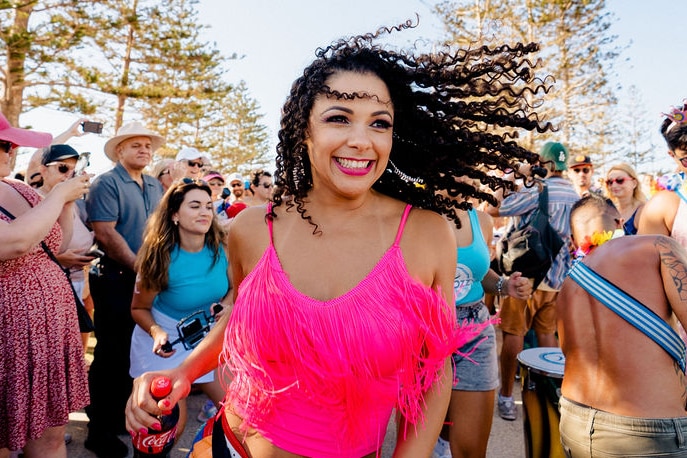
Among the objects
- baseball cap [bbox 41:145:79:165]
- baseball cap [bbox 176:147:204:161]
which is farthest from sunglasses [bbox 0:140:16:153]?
baseball cap [bbox 176:147:204:161]

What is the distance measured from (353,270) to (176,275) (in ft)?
7.37

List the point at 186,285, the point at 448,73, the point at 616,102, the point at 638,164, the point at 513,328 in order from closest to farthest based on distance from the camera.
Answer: the point at 448,73, the point at 186,285, the point at 513,328, the point at 616,102, the point at 638,164

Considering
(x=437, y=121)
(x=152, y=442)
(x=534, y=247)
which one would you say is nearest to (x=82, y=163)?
(x=152, y=442)

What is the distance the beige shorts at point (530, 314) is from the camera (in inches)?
177

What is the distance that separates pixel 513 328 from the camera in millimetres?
4484

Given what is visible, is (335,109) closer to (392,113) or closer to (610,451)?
(392,113)

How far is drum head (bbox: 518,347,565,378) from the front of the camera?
2.58 metres

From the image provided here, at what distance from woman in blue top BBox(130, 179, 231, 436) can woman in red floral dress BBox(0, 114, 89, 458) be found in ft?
2.17

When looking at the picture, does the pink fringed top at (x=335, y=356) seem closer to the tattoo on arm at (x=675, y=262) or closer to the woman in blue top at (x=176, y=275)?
the tattoo on arm at (x=675, y=262)

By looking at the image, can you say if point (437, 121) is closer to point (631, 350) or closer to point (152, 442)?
point (631, 350)

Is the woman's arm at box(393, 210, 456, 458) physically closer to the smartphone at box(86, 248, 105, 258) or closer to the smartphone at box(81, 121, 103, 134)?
the smartphone at box(86, 248, 105, 258)

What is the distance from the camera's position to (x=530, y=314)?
472cm

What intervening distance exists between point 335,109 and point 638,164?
34775 mm

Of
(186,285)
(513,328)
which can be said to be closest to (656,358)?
(513,328)
